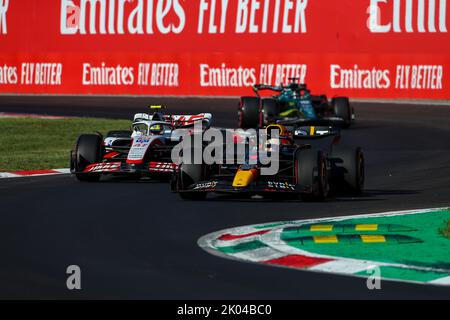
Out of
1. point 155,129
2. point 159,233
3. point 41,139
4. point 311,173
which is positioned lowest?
point 41,139

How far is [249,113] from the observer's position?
29812mm

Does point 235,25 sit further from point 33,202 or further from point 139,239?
point 139,239

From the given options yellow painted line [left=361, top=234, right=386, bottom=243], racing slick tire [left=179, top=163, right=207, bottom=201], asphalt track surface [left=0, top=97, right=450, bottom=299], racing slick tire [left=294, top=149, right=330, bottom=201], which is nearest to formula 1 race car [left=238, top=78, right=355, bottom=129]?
asphalt track surface [left=0, top=97, right=450, bottom=299]

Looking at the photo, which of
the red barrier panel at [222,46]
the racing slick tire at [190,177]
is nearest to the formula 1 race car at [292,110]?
the red barrier panel at [222,46]

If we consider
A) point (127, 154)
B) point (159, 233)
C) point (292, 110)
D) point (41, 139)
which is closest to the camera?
point (159, 233)

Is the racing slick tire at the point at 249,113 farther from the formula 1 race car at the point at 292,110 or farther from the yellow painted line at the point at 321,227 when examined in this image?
the yellow painted line at the point at 321,227

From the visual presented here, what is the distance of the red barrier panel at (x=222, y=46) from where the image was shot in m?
37.8

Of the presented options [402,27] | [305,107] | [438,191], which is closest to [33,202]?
[438,191]

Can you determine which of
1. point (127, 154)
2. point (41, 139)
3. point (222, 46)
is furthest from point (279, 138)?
point (222, 46)

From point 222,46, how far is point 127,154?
23.1 metres

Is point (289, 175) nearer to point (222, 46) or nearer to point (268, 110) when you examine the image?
point (268, 110)

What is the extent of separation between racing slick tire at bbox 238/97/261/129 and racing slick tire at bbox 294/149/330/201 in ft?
49.1

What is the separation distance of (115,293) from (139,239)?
9.33 feet

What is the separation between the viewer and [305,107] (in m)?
29.2
